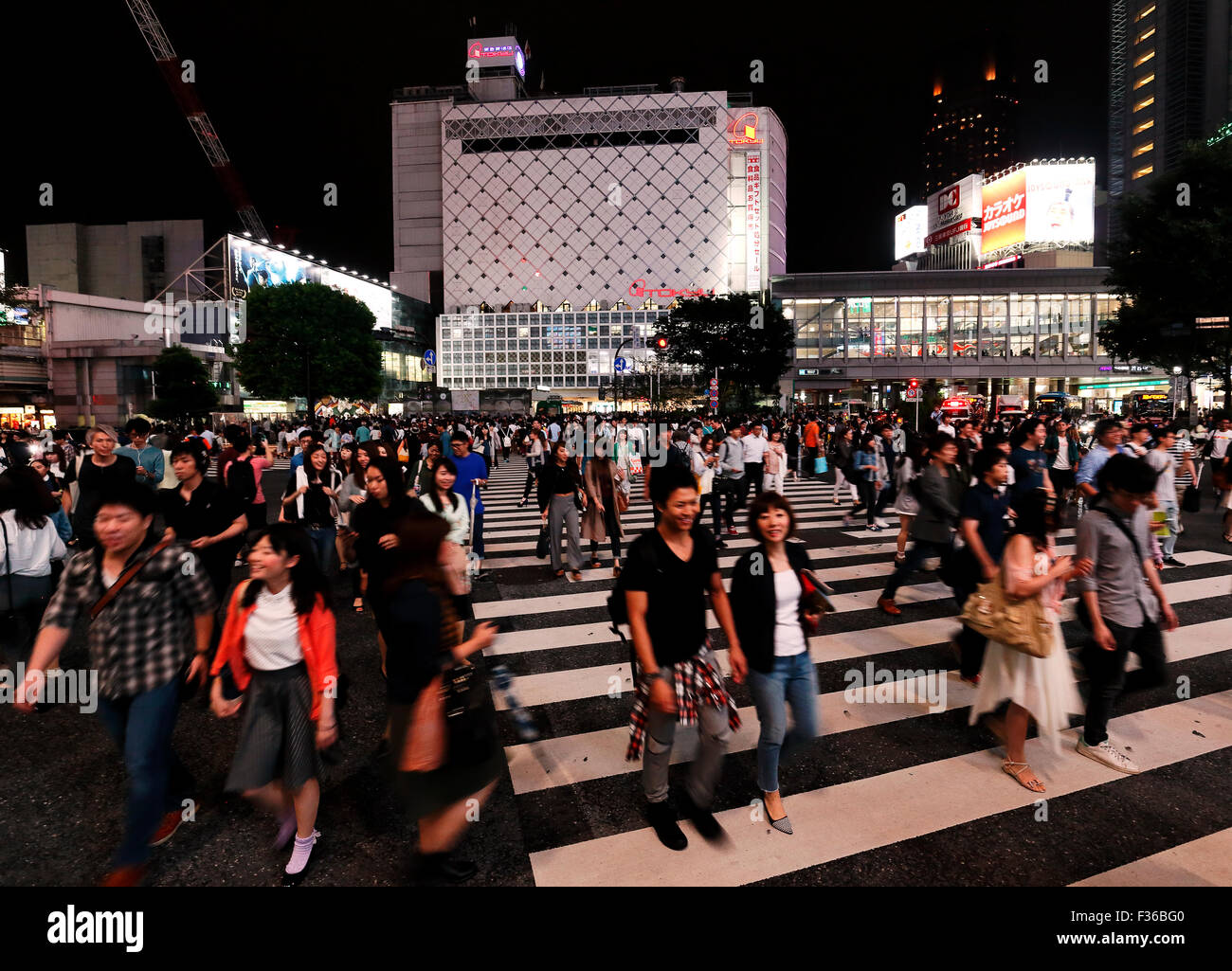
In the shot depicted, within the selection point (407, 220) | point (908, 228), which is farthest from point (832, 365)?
point (407, 220)

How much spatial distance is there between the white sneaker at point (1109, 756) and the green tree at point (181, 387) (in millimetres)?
51747

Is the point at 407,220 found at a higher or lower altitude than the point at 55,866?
higher

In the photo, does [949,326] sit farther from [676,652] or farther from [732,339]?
[676,652]

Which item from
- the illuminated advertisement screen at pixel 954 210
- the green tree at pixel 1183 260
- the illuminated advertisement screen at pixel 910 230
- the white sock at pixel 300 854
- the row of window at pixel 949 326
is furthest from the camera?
the illuminated advertisement screen at pixel 910 230

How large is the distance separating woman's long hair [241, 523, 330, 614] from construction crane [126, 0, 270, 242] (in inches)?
3893

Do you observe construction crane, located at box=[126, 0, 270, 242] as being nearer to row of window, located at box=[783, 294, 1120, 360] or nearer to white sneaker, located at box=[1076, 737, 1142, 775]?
row of window, located at box=[783, 294, 1120, 360]

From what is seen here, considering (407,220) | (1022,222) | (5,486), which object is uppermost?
(407,220)

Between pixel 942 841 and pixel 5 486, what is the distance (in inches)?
277

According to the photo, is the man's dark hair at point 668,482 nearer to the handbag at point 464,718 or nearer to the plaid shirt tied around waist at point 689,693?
the plaid shirt tied around waist at point 689,693

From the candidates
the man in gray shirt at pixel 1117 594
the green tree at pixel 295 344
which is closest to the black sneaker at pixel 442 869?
the man in gray shirt at pixel 1117 594

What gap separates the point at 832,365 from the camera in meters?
68.8

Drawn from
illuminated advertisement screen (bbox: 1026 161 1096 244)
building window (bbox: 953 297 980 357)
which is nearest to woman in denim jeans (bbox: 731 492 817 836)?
illuminated advertisement screen (bbox: 1026 161 1096 244)

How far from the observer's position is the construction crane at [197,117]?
309ft
